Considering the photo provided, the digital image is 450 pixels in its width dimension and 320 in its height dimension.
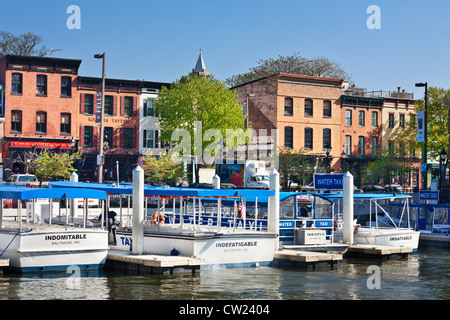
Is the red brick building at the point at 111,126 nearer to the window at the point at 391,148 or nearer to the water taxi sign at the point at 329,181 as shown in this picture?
the window at the point at 391,148

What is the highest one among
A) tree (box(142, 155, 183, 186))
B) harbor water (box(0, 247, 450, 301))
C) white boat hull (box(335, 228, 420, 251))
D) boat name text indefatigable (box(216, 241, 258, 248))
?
tree (box(142, 155, 183, 186))

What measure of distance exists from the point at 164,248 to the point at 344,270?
23.6 feet

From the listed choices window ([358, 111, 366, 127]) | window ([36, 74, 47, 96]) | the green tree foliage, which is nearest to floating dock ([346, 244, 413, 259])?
the green tree foliage

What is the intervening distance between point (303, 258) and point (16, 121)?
130 ft

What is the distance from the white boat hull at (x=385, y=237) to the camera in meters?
31.9

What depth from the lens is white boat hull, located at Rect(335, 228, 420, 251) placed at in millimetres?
31938

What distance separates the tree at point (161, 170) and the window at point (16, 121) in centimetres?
1123

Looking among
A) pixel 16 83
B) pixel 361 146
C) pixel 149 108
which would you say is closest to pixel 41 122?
pixel 16 83

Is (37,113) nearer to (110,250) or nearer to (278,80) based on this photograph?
(278,80)

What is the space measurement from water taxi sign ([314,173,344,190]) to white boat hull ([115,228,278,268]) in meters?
7.92

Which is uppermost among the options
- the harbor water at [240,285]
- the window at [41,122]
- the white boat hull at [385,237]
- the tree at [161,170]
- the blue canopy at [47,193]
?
the window at [41,122]

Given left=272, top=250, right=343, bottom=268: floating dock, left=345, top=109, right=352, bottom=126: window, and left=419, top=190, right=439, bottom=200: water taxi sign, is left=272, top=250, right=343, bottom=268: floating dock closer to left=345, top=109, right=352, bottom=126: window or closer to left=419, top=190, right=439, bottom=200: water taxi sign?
left=419, top=190, right=439, bottom=200: water taxi sign

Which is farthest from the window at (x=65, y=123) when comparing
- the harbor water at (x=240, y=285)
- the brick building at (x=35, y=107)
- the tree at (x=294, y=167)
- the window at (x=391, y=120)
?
the harbor water at (x=240, y=285)

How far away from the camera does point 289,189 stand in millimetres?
60250
